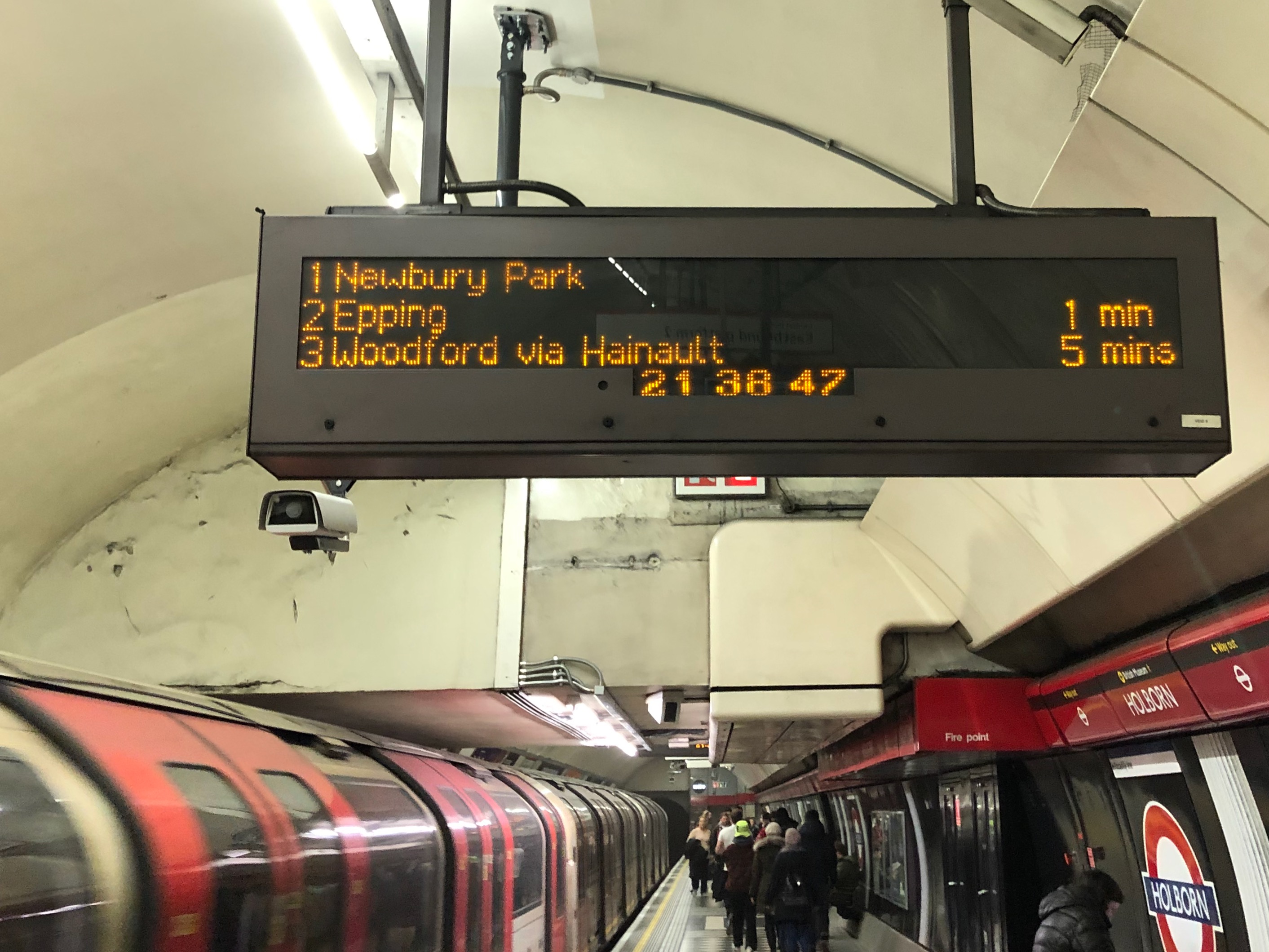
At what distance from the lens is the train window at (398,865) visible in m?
4.08

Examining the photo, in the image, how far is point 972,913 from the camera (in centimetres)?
918

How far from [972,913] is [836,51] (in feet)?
25.3

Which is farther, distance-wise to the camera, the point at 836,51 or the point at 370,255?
the point at 836,51

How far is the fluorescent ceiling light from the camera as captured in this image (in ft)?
13.9

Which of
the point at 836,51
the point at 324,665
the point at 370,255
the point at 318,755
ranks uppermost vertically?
the point at 836,51

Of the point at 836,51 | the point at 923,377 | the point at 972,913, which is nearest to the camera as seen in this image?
the point at 923,377

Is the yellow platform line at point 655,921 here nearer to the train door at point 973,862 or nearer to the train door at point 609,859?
the train door at point 609,859

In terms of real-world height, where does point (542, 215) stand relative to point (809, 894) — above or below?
above

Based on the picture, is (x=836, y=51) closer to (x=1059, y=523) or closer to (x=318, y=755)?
(x=1059, y=523)

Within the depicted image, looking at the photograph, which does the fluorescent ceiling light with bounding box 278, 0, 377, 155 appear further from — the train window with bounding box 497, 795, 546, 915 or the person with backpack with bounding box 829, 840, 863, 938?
the person with backpack with bounding box 829, 840, 863, 938

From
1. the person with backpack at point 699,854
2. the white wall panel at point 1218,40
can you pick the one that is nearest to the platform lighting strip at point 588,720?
the white wall panel at point 1218,40

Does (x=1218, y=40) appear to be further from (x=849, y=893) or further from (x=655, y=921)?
(x=655, y=921)

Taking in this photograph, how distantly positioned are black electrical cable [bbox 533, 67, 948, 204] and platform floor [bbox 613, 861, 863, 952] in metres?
11.5

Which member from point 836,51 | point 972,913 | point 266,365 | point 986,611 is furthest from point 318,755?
point 972,913
